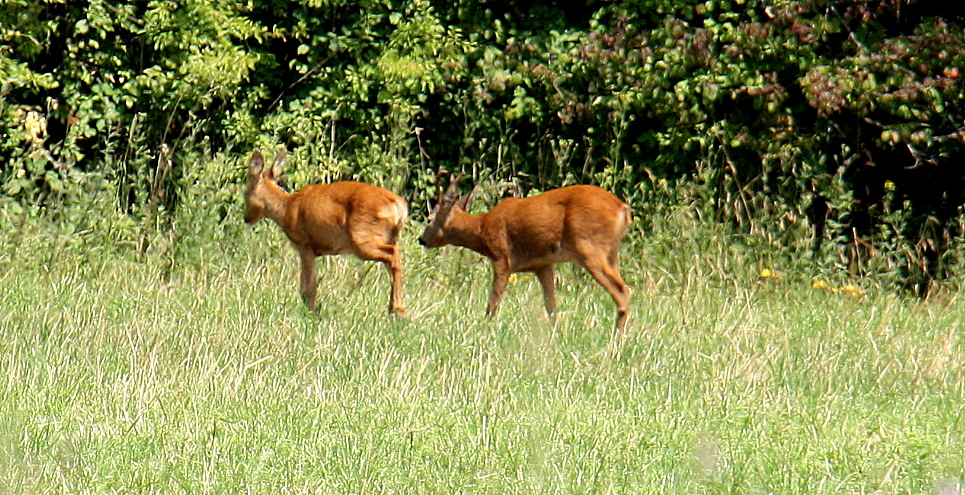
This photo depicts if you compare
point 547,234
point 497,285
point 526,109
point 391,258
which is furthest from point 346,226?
point 526,109

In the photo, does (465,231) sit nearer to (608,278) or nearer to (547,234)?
(547,234)

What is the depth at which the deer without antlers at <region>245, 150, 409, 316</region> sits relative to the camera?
8.27 m

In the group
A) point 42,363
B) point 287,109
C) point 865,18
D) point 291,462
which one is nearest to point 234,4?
point 287,109

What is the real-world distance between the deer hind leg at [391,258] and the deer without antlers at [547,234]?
0.52 m

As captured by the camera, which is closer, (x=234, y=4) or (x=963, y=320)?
(x=963, y=320)

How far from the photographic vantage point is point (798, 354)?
6973 mm

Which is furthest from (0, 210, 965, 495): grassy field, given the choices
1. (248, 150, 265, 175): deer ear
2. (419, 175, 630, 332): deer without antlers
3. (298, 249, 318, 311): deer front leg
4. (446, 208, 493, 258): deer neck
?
(248, 150, 265, 175): deer ear

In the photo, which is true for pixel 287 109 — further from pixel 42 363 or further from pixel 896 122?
pixel 42 363

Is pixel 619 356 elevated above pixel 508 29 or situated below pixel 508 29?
below

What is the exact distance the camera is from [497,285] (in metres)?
8.36

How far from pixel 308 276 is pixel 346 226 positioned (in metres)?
0.39

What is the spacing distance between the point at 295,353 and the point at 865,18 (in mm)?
5572

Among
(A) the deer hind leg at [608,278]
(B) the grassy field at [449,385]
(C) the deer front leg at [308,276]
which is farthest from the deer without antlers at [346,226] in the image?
(A) the deer hind leg at [608,278]

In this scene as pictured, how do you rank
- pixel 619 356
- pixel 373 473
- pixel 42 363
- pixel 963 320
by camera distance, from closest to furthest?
pixel 373 473 → pixel 42 363 → pixel 619 356 → pixel 963 320
